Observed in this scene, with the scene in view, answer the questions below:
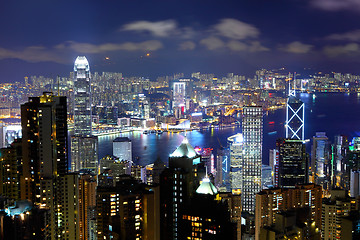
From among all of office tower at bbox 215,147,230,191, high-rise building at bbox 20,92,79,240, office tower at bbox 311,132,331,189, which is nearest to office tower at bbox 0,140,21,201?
high-rise building at bbox 20,92,79,240

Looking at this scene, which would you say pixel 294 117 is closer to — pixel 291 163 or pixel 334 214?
pixel 291 163

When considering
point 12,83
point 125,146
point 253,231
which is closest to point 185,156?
point 253,231

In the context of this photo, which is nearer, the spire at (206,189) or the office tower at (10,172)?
the spire at (206,189)

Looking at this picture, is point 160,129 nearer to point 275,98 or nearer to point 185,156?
point 275,98

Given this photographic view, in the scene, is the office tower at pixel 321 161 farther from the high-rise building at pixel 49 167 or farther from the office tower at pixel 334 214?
the high-rise building at pixel 49 167

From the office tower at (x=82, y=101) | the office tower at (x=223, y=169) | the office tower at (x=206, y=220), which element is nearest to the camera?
the office tower at (x=206, y=220)

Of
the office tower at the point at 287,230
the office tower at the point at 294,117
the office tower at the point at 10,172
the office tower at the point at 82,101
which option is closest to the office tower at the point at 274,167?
the office tower at the point at 294,117

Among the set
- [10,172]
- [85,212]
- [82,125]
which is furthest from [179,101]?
[10,172]
